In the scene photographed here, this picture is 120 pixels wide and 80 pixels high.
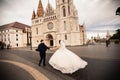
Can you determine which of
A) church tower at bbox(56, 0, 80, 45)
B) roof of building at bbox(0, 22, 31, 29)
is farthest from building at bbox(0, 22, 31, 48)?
church tower at bbox(56, 0, 80, 45)

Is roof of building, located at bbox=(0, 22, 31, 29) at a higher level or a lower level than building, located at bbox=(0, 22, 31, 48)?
higher

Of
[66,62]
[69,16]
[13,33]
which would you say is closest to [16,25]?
[13,33]

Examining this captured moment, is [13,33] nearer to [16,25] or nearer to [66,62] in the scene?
[16,25]

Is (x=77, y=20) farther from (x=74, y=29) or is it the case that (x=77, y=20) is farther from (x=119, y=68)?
(x=119, y=68)

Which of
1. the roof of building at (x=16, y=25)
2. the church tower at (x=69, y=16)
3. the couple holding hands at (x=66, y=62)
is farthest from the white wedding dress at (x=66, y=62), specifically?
the roof of building at (x=16, y=25)

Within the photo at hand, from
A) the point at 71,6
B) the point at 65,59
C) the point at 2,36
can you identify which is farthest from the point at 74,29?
the point at 2,36

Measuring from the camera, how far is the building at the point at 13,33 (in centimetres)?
321

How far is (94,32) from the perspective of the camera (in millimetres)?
3412

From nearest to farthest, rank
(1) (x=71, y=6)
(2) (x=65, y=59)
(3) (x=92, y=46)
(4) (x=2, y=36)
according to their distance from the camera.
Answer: (2) (x=65, y=59)
(4) (x=2, y=36)
(1) (x=71, y=6)
(3) (x=92, y=46)

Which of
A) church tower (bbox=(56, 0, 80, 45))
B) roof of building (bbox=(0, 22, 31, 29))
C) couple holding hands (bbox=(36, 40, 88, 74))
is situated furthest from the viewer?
church tower (bbox=(56, 0, 80, 45))

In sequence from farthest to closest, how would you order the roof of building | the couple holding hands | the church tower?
the church tower → the roof of building → the couple holding hands

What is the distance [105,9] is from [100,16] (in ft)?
0.67

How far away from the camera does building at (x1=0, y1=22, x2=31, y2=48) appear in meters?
3.21

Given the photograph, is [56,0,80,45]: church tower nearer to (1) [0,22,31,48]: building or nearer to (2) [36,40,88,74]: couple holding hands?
(2) [36,40,88,74]: couple holding hands
